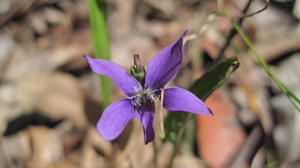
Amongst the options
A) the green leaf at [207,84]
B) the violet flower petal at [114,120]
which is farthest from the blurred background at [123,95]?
the violet flower petal at [114,120]

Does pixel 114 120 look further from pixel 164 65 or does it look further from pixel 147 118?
pixel 164 65

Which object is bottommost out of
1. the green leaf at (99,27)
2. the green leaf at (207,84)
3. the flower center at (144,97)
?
the green leaf at (207,84)

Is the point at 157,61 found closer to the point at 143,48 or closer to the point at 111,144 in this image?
the point at 111,144

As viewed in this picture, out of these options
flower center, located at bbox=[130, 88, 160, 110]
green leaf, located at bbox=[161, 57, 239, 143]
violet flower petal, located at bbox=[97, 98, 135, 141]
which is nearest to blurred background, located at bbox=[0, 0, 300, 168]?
green leaf, located at bbox=[161, 57, 239, 143]

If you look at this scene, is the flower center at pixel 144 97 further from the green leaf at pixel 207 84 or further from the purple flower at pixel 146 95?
the green leaf at pixel 207 84

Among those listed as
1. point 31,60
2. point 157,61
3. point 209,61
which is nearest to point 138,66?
point 157,61
